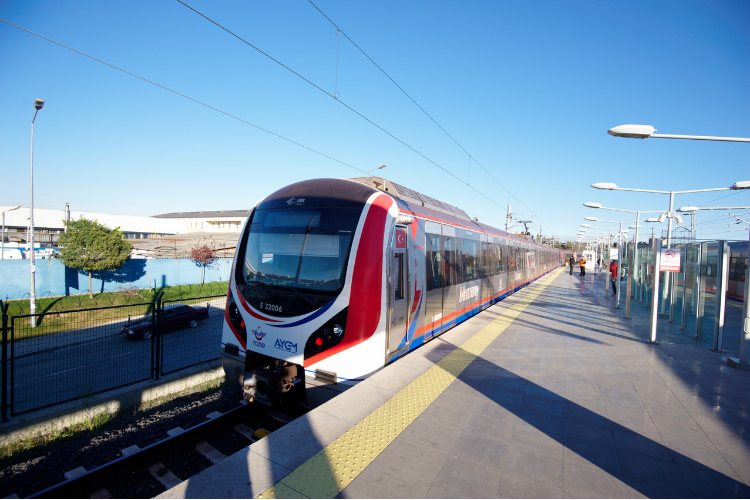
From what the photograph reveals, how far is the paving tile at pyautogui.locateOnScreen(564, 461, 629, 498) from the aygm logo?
317 centimetres

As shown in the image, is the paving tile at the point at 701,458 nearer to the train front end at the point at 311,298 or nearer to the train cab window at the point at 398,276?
the train front end at the point at 311,298

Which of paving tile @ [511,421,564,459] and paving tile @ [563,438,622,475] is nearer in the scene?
paving tile @ [563,438,622,475]

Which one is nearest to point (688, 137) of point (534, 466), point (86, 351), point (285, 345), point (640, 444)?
point (640, 444)

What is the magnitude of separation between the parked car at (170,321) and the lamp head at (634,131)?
9.32 m

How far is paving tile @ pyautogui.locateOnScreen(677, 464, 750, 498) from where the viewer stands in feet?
9.34

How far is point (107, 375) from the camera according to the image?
654 centimetres

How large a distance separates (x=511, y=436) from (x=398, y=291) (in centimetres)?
246

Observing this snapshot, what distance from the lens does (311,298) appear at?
460 cm

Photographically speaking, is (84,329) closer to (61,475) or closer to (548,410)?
(61,475)

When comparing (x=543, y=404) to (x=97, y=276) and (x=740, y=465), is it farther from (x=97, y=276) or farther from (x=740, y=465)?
(x=97, y=276)

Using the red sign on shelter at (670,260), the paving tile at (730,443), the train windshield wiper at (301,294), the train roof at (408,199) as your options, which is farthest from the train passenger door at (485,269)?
the train windshield wiper at (301,294)

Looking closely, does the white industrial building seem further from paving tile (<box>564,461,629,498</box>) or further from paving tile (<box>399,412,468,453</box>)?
paving tile (<box>564,461,629,498</box>)

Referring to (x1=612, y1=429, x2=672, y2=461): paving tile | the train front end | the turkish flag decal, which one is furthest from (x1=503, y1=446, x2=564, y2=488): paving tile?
the turkish flag decal

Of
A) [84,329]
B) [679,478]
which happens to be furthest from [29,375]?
[679,478]
